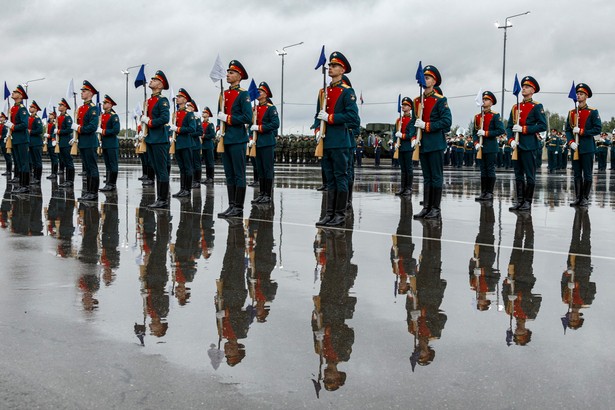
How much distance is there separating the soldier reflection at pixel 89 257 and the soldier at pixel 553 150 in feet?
95.0

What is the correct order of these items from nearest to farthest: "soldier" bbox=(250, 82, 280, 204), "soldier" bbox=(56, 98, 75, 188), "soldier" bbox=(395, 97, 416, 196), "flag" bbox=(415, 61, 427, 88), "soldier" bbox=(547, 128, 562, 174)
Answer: "flag" bbox=(415, 61, 427, 88)
"soldier" bbox=(250, 82, 280, 204)
"soldier" bbox=(395, 97, 416, 196)
"soldier" bbox=(56, 98, 75, 188)
"soldier" bbox=(547, 128, 562, 174)

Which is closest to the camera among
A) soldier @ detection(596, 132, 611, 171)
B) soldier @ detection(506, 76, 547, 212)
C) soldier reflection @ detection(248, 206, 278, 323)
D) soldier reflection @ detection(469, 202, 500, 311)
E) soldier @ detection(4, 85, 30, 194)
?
soldier reflection @ detection(248, 206, 278, 323)

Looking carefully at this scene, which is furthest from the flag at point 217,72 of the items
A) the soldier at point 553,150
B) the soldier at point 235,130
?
the soldier at point 553,150

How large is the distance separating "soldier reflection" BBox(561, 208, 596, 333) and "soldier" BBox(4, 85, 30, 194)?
12.1 m

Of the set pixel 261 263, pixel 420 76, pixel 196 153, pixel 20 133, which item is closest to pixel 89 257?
pixel 261 263

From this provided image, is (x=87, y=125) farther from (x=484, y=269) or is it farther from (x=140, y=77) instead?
(x=484, y=269)

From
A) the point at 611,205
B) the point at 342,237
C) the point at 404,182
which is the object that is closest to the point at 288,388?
the point at 342,237

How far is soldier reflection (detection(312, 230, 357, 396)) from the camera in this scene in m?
4.19

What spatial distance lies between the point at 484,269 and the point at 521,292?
3.54ft

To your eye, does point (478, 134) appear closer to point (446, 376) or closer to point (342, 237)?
point (342, 237)

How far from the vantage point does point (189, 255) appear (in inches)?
318

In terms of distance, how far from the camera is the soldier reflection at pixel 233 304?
15.0 ft

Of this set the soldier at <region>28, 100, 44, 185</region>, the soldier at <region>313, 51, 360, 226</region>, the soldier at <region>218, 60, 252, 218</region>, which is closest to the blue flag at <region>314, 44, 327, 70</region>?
the soldier at <region>313, 51, 360, 226</region>

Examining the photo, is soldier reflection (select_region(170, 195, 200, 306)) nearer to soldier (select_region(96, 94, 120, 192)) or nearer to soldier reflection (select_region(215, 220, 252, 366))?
soldier reflection (select_region(215, 220, 252, 366))
